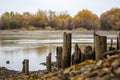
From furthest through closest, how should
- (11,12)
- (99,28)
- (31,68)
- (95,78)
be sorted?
(11,12) < (99,28) < (31,68) < (95,78)

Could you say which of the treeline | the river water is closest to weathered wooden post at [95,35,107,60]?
the river water

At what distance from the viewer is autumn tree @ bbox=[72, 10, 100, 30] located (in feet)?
475

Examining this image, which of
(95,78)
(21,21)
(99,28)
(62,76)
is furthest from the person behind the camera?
(21,21)

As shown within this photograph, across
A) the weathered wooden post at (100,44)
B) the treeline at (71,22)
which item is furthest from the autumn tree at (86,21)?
the weathered wooden post at (100,44)

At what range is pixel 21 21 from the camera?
158 m

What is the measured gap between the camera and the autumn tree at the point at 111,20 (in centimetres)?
13438

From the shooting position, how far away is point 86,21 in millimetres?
147000

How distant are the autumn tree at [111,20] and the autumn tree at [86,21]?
3134mm

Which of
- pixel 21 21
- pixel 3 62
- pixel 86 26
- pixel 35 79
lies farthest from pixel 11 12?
pixel 35 79

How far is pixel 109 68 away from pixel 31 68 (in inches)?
815

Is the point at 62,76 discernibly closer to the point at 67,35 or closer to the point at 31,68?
the point at 67,35

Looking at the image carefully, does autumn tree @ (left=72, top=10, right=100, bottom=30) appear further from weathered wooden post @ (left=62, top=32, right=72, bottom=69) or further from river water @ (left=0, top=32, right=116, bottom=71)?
weathered wooden post @ (left=62, top=32, right=72, bottom=69)

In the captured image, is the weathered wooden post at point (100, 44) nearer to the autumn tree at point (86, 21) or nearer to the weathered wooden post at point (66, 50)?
the weathered wooden post at point (66, 50)

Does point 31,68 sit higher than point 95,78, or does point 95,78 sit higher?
point 95,78
